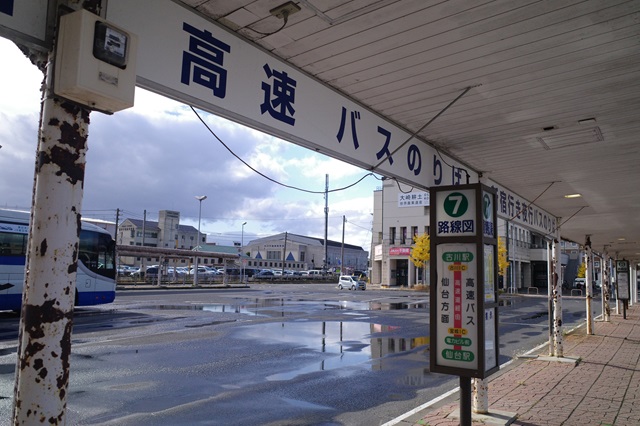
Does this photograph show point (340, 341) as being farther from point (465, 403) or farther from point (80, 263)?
point (80, 263)

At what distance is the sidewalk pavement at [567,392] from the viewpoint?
604 centimetres

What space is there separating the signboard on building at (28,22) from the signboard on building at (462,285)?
3.84 m

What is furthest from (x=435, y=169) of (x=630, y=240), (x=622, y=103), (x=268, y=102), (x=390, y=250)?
(x=390, y=250)

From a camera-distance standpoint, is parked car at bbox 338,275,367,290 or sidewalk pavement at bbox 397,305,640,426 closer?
sidewalk pavement at bbox 397,305,640,426

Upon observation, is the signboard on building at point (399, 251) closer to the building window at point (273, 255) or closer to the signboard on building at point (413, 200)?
the signboard on building at point (413, 200)

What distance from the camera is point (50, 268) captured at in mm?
2178

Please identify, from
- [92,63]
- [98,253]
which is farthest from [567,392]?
[98,253]

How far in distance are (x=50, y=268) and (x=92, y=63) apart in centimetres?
98

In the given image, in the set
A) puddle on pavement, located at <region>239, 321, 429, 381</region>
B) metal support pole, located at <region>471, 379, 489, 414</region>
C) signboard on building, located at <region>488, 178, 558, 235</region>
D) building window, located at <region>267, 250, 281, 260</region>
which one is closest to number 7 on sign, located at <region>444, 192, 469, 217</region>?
metal support pole, located at <region>471, 379, 489, 414</region>

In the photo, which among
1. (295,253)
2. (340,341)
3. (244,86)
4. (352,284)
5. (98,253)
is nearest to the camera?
(244,86)

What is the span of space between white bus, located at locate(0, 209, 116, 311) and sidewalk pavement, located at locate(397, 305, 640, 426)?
47.1 ft

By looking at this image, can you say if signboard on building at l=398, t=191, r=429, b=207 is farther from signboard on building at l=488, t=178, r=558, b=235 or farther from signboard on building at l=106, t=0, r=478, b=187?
signboard on building at l=106, t=0, r=478, b=187

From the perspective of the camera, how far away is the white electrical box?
2182 mm

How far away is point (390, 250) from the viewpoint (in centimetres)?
5622
